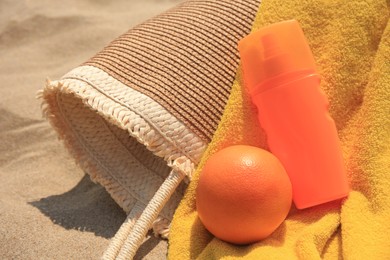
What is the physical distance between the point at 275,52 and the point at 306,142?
0.56 feet

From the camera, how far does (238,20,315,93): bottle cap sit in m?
0.95

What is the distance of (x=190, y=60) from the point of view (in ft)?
3.62

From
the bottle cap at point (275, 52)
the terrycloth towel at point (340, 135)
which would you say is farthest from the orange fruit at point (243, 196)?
the bottle cap at point (275, 52)

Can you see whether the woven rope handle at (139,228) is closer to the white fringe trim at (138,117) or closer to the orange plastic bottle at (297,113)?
the white fringe trim at (138,117)

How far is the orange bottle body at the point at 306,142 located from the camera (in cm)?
95

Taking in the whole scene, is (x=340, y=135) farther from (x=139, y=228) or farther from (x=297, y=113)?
(x=139, y=228)

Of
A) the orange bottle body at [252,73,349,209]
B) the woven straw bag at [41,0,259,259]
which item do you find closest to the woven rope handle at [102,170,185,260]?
the woven straw bag at [41,0,259,259]

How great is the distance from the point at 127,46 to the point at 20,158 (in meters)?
0.49

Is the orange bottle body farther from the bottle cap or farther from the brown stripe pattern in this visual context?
the brown stripe pattern

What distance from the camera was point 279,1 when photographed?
43.3 inches

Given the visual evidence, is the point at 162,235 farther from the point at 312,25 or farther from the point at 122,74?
the point at 312,25

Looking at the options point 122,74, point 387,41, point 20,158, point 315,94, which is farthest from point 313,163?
point 20,158

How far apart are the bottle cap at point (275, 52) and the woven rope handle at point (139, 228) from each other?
0.80ft

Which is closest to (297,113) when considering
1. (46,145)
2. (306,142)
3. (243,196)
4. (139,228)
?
(306,142)
